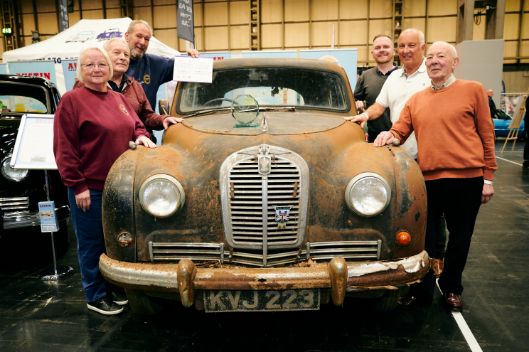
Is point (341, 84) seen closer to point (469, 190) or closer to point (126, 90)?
point (469, 190)

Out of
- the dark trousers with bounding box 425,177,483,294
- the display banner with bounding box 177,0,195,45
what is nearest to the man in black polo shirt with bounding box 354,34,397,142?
the dark trousers with bounding box 425,177,483,294

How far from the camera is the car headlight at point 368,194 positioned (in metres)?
2.48

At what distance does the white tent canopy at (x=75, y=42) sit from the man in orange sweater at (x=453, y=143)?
888 centimetres

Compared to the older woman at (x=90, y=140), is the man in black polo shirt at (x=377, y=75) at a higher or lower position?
higher

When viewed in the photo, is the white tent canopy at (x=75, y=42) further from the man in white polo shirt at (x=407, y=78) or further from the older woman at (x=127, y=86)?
the man in white polo shirt at (x=407, y=78)

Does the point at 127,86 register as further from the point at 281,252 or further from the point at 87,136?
the point at 281,252

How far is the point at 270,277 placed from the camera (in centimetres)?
229

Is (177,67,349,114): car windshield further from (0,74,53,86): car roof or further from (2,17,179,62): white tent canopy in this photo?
(2,17,179,62): white tent canopy

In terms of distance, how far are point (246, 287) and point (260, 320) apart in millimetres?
947

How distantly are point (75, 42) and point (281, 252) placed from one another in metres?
11.3

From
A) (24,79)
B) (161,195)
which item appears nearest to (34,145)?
(24,79)

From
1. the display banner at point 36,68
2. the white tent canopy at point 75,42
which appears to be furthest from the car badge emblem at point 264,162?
the display banner at point 36,68

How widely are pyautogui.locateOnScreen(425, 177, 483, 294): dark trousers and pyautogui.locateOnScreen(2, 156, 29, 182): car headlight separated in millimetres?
3711

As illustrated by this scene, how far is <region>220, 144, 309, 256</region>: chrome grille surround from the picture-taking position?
8.11ft
